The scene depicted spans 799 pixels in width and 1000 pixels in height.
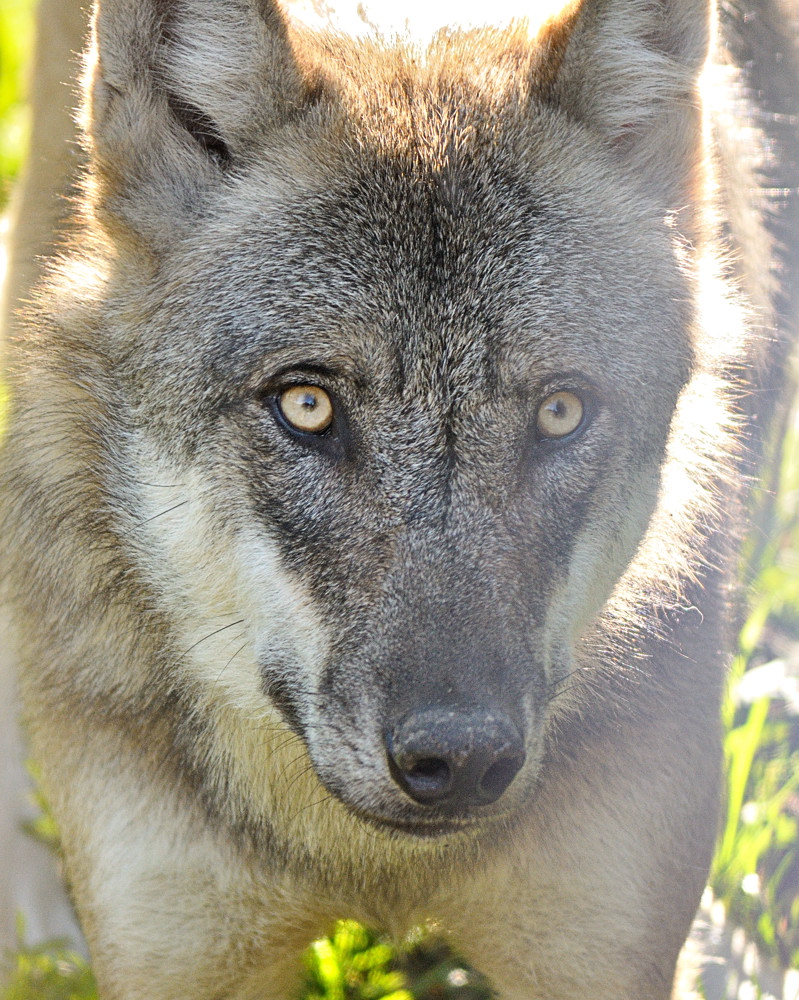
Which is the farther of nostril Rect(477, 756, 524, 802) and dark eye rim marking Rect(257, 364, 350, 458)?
dark eye rim marking Rect(257, 364, 350, 458)

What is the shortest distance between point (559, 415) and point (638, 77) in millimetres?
945

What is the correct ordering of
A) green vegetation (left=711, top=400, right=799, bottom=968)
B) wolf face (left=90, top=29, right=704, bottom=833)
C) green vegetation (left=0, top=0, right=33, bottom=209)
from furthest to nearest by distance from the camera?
1. green vegetation (left=0, top=0, right=33, bottom=209)
2. green vegetation (left=711, top=400, right=799, bottom=968)
3. wolf face (left=90, top=29, right=704, bottom=833)

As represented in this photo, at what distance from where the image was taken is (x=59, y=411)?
299cm

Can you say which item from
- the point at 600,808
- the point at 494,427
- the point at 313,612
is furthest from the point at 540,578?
the point at 600,808

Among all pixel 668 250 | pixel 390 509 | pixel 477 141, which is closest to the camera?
pixel 390 509

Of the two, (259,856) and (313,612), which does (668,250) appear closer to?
(313,612)

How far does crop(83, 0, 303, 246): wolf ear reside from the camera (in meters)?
2.78

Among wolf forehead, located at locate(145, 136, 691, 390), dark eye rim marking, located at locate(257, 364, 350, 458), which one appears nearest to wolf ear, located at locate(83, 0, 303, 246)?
wolf forehead, located at locate(145, 136, 691, 390)

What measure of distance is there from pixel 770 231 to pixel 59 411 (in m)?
2.69

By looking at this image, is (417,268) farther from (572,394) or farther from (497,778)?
(497,778)

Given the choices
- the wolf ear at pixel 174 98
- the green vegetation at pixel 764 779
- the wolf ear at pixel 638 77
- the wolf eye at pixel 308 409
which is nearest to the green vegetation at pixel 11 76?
the wolf ear at pixel 174 98

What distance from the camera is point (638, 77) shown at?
9.77ft

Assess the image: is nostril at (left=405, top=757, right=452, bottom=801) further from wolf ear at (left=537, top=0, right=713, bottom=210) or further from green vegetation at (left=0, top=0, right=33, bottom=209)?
green vegetation at (left=0, top=0, right=33, bottom=209)

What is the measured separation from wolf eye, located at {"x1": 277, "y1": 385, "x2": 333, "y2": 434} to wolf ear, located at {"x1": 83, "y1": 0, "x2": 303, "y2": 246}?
59cm
